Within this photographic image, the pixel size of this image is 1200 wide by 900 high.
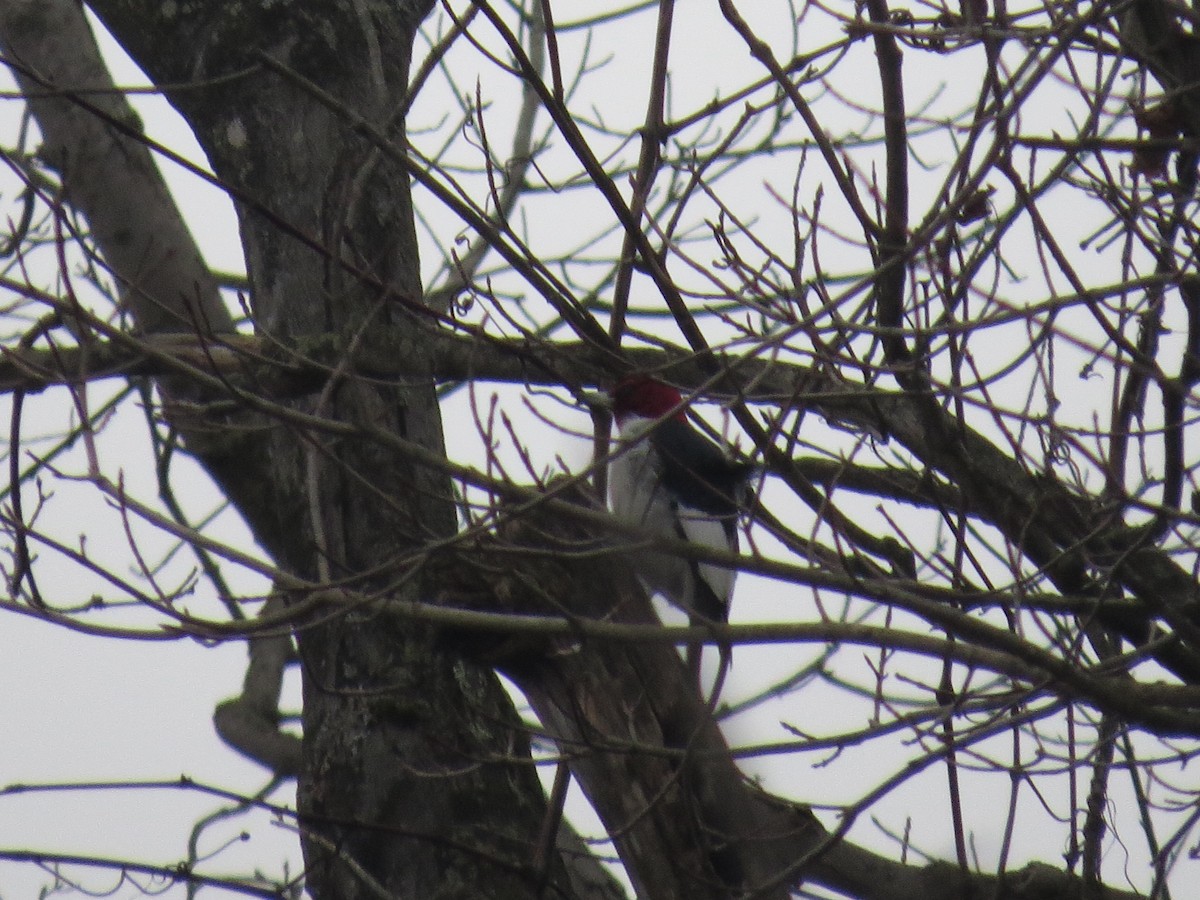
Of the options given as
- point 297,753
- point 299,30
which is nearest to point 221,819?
point 297,753

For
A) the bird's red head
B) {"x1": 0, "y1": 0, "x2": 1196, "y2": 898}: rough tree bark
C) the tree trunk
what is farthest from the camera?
the bird's red head

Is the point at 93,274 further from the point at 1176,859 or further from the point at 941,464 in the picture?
the point at 1176,859

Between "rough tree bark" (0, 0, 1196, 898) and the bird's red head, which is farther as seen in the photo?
the bird's red head

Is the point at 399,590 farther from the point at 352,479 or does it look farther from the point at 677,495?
the point at 677,495

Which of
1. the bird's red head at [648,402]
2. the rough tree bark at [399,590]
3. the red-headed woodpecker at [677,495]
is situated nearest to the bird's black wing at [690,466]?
the red-headed woodpecker at [677,495]

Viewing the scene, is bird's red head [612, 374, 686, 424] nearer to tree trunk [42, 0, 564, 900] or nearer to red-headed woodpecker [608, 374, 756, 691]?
red-headed woodpecker [608, 374, 756, 691]

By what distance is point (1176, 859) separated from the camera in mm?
2896

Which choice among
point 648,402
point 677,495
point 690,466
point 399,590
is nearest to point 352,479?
point 399,590

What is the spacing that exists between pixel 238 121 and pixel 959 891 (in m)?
2.55

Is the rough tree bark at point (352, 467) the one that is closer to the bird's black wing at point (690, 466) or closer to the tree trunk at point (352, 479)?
the tree trunk at point (352, 479)

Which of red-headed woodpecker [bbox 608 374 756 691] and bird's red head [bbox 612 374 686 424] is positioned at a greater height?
bird's red head [bbox 612 374 686 424]

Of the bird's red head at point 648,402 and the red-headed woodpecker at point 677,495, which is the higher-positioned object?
the bird's red head at point 648,402

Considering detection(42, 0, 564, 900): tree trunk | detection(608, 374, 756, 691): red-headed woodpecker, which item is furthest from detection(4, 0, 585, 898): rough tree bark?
detection(608, 374, 756, 691): red-headed woodpecker

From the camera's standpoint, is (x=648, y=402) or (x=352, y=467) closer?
(x=352, y=467)
